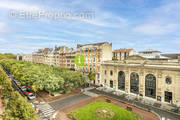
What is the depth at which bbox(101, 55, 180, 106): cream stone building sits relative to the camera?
30.3 m

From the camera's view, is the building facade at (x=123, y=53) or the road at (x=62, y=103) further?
the building facade at (x=123, y=53)

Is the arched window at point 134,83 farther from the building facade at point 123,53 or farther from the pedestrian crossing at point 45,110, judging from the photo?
the building facade at point 123,53

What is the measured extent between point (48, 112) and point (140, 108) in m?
25.3

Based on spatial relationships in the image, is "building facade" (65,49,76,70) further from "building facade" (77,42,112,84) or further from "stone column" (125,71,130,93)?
"stone column" (125,71,130,93)

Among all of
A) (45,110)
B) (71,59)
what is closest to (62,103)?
(45,110)

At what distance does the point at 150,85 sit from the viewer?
34.8m

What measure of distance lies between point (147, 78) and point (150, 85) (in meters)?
2.46

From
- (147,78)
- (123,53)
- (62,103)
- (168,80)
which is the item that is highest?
(123,53)

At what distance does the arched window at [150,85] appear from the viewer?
34.0m

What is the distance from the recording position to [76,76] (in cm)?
4128

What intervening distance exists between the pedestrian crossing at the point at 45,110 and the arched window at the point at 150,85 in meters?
31.1

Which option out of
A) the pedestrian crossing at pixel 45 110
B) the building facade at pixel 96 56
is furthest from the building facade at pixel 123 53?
the pedestrian crossing at pixel 45 110

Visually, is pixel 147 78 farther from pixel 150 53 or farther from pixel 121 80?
pixel 150 53

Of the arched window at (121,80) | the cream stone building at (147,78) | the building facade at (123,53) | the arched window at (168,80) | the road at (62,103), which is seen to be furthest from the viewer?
the building facade at (123,53)
